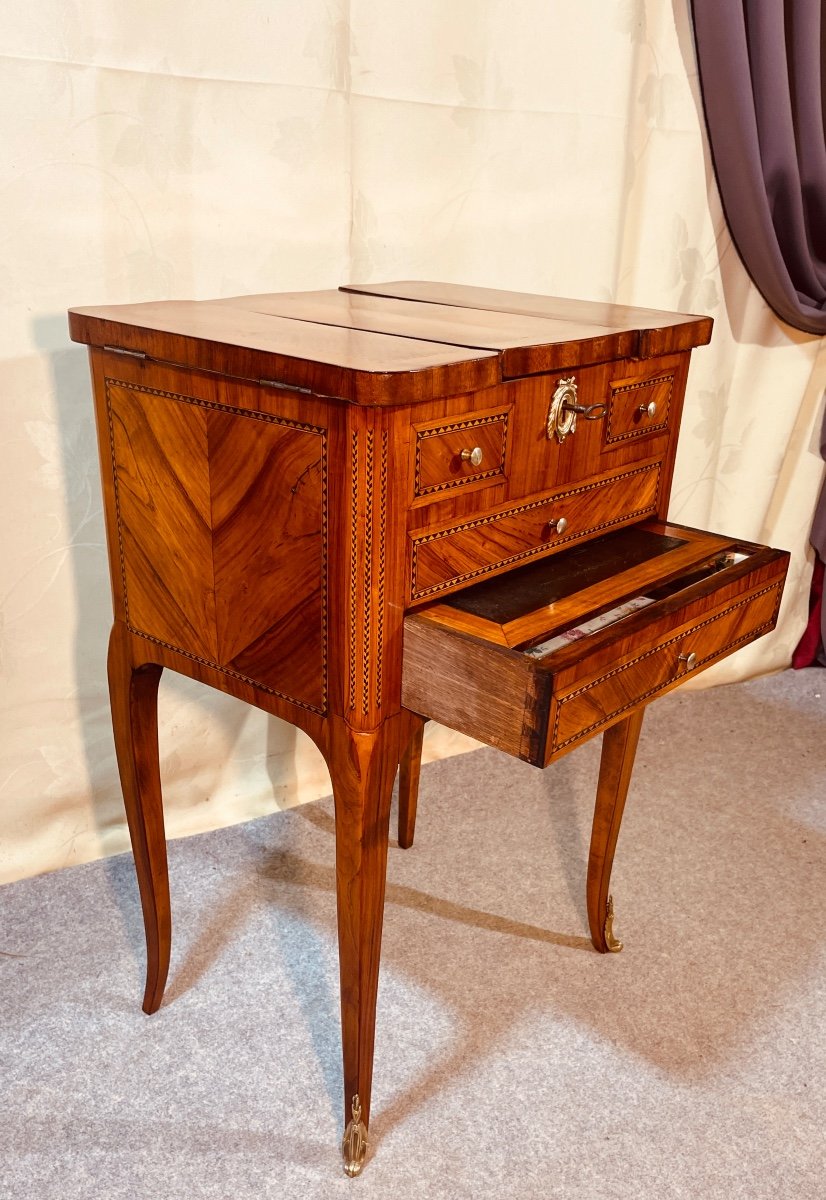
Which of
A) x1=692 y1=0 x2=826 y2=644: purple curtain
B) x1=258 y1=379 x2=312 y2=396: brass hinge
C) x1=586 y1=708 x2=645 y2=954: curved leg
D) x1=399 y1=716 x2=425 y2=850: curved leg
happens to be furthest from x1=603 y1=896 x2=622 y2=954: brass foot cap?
x1=692 y1=0 x2=826 y2=644: purple curtain

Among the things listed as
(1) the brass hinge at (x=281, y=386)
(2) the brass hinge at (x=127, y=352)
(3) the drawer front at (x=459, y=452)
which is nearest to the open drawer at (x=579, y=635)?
(3) the drawer front at (x=459, y=452)

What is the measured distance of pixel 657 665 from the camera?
3.39 feet

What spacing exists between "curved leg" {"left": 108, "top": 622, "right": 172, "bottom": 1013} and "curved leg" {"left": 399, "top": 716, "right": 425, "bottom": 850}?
47 cm

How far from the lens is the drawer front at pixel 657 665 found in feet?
3.03

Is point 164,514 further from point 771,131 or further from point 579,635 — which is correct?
point 771,131

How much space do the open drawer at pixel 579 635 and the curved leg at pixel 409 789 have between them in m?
0.64

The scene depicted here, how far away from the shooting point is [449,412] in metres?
0.95

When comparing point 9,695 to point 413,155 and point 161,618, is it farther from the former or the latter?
point 413,155

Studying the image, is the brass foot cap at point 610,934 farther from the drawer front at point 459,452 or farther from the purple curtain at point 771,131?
the purple curtain at point 771,131

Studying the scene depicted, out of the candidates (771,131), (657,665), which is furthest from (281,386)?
(771,131)

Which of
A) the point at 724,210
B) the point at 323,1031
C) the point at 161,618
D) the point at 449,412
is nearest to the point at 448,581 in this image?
the point at 449,412

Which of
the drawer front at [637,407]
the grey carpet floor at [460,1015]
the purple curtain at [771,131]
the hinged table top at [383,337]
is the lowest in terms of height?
the grey carpet floor at [460,1015]

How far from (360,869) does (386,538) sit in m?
0.34

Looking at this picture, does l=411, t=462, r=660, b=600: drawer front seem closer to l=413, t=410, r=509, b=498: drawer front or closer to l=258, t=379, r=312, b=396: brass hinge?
l=413, t=410, r=509, b=498: drawer front
